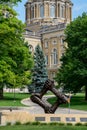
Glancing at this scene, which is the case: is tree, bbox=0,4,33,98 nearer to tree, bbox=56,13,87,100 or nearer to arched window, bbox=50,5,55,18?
tree, bbox=56,13,87,100

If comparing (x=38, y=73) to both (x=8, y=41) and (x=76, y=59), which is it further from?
(x=8, y=41)

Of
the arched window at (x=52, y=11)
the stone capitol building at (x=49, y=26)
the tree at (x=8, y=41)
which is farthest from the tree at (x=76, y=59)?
the arched window at (x=52, y=11)

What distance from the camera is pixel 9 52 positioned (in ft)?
103

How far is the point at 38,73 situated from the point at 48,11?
40589mm

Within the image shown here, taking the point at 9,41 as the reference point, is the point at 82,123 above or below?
below

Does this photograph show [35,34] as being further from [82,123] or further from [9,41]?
[82,123]

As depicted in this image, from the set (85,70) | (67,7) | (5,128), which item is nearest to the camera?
(5,128)

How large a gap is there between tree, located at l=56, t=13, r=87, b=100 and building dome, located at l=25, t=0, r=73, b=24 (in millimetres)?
59086

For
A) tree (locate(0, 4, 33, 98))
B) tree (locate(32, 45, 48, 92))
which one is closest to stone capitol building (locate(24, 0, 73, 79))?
tree (locate(32, 45, 48, 92))

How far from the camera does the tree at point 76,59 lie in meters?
45.2

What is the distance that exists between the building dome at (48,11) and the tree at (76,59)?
194 ft

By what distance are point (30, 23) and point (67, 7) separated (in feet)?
34.8

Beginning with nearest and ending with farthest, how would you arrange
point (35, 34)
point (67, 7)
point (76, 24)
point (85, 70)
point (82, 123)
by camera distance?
point (82, 123), point (85, 70), point (76, 24), point (35, 34), point (67, 7)

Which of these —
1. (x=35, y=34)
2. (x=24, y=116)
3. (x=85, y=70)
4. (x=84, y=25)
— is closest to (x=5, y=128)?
(x=24, y=116)
